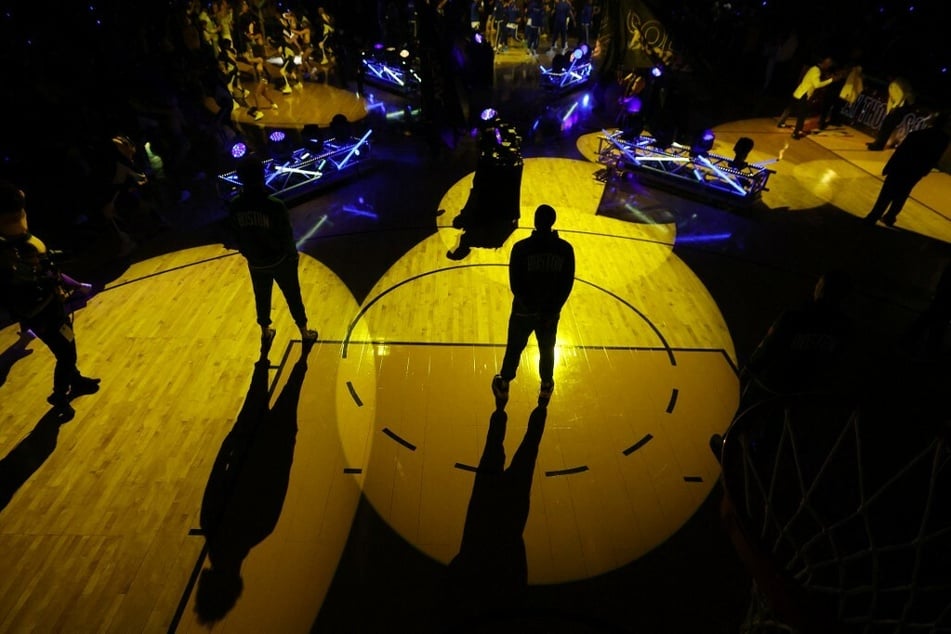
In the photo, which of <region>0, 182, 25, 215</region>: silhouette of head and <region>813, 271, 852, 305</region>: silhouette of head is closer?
<region>813, 271, 852, 305</region>: silhouette of head

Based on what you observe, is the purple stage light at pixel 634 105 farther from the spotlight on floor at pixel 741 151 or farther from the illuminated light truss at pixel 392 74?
the illuminated light truss at pixel 392 74

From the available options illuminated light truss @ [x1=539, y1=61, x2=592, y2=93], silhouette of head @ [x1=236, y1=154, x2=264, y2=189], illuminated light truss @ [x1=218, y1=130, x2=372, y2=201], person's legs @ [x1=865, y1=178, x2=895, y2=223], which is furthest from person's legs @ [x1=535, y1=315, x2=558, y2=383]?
illuminated light truss @ [x1=539, y1=61, x2=592, y2=93]

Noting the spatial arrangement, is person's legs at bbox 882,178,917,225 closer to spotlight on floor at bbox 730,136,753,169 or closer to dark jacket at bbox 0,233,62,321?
spotlight on floor at bbox 730,136,753,169

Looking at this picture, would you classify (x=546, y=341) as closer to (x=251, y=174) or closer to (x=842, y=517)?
(x=842, y=517)

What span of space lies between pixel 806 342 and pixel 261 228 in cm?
490

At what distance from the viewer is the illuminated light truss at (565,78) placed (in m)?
16.2

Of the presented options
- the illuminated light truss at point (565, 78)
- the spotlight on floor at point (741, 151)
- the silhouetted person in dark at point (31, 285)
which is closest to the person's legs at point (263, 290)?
the silhouetted person in dark at point (31, 285)

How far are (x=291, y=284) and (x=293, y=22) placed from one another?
43.8ft

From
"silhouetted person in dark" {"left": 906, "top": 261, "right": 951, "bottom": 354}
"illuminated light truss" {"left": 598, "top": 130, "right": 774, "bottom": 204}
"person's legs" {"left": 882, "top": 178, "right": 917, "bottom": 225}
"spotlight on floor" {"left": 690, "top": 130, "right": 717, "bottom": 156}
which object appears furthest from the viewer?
"spotlight on floor" {"left": 690, "top": 130, "right": 717, "bottom": 156}

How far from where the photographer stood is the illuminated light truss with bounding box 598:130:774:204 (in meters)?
9.59

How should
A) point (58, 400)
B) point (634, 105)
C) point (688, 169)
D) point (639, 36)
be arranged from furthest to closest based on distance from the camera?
point (634, 105) → point (688, 169) → point (639, 36) → point (58, 400)

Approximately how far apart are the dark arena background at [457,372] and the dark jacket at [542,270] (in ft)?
4.35

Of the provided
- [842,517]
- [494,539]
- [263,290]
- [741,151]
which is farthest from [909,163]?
[263,290]

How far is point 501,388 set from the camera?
16.7 ft
